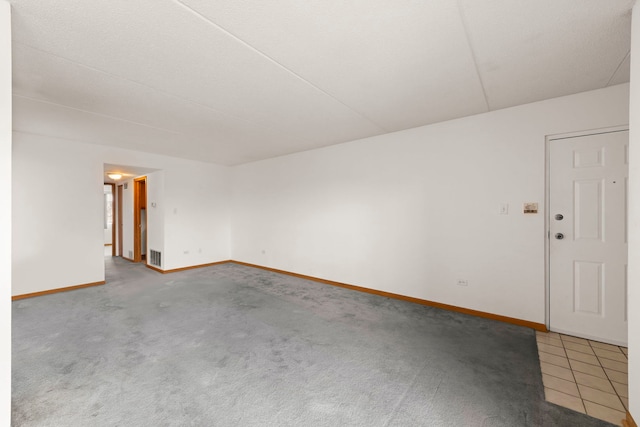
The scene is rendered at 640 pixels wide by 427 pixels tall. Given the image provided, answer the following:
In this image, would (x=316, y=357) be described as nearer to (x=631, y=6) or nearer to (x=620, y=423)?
(x=620, y=423)

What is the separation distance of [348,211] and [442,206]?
4.89 feet

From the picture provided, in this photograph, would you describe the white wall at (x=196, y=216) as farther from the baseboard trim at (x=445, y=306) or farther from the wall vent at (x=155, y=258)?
the baseboard trim at (x=445, y=306)

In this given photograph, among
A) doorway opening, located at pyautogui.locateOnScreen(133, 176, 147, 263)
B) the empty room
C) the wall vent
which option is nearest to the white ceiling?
the empty room

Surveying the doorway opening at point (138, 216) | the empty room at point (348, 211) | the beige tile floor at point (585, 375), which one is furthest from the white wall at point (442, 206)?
the doorway opening at point (138, 216)

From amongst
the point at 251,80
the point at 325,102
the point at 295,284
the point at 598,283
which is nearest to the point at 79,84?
the point at 251,80

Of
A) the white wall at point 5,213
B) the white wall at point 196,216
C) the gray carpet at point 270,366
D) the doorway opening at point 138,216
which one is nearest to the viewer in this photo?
the white wall at point 5,213

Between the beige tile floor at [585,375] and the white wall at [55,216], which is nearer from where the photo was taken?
the beige tile floor at [585,375]

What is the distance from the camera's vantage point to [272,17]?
5.34ft

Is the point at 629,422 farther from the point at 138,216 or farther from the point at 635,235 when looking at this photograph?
the point at 138,216

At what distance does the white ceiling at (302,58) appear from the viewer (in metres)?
1.59

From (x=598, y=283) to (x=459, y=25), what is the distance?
286 centimetres

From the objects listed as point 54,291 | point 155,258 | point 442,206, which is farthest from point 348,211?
point 54,291

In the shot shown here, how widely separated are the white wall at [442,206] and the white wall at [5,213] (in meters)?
3.72

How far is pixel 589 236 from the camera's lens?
8.88 ft
